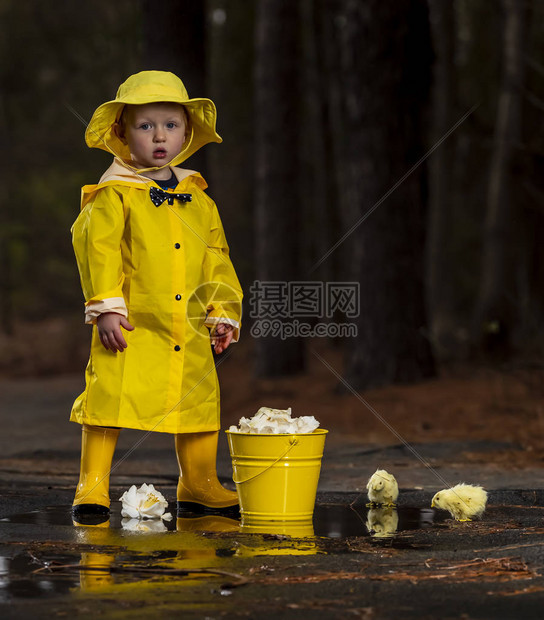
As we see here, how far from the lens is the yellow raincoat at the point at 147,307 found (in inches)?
207

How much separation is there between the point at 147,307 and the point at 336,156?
15.7m

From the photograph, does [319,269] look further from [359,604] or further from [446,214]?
[359,604]

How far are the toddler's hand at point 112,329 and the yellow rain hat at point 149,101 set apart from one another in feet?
2.77

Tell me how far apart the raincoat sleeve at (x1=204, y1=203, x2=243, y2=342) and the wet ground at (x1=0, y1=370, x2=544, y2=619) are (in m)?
1.00

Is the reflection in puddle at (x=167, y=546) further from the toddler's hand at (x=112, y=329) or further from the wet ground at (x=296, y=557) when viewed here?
the toddler's hand at (x=112, y=329)

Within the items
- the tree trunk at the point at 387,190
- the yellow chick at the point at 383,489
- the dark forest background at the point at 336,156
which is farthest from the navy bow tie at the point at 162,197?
the tree trunk at the point at 387,190

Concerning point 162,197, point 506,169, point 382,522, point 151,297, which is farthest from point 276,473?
point 506,169

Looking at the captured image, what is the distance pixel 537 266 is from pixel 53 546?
664 inches

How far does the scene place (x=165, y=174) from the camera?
5.57m

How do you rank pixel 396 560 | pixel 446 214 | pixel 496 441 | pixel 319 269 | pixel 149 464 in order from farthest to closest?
1. pixel 319 269
2. pixel 446 214
3. pixel 496 441
4. pixel 149 464
5. pixel 396 560

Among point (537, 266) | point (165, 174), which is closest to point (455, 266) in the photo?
point (537, 266)

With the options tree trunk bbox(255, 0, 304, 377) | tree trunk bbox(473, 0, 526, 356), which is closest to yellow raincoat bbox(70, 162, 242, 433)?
tree trunk bbox(255, 0, 304, 377)

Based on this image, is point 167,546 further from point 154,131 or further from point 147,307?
point 154,131

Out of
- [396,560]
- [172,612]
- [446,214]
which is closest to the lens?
[172,612]
